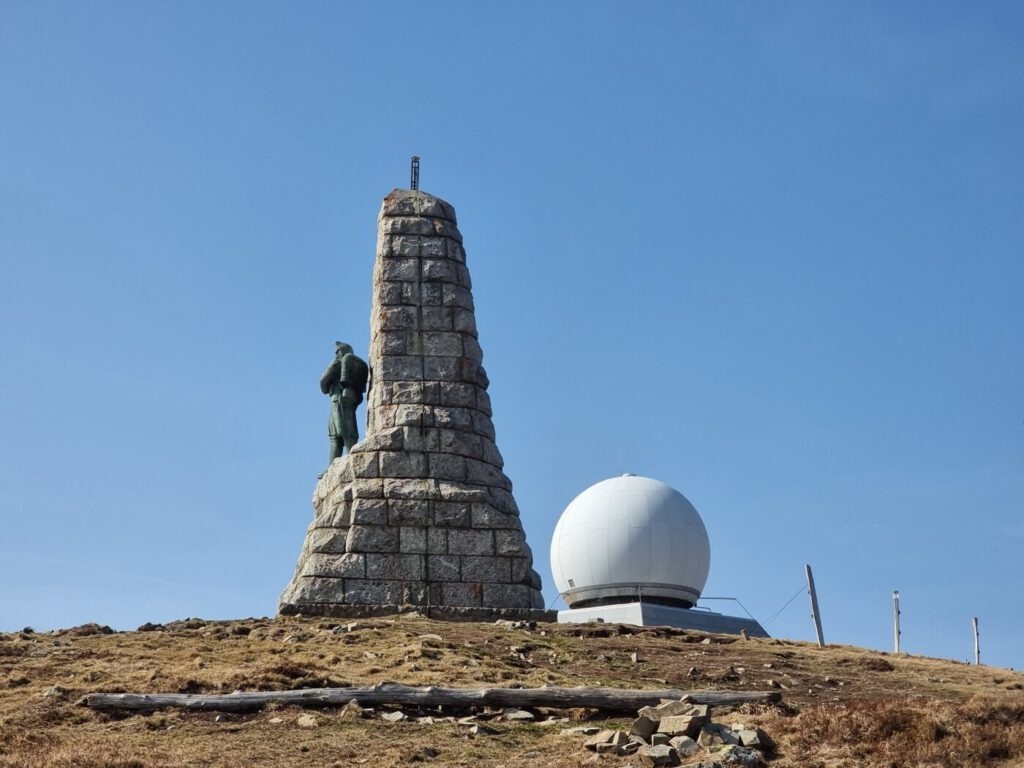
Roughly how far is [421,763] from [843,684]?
27.6 ft

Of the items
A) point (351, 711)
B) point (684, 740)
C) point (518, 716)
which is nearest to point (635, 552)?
point (518, 716)

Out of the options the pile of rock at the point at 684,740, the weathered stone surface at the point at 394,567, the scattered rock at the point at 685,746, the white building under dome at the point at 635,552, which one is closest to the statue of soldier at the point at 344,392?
the weathered stone surface at the point at 394,567

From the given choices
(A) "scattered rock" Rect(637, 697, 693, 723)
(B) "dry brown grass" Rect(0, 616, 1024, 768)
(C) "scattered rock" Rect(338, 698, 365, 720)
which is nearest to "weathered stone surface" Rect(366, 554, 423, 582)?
(B) "dry brown grass" Rect(0, 616, 1024, 768)

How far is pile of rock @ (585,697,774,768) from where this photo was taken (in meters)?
15.0

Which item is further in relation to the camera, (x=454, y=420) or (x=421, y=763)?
(x=454, y=420)

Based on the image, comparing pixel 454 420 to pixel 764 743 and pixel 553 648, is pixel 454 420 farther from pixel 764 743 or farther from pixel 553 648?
pixel 764 743

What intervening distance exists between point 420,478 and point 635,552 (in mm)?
7711

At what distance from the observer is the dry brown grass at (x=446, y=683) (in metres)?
15.6

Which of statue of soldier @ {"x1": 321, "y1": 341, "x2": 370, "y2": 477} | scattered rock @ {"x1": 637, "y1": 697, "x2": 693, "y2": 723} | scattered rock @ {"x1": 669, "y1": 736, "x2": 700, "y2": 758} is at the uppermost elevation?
statue of soldier @ {"x1": 321, "y1": 341, "x2": 370, "y2": 477}

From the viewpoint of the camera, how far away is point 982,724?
52.0 ft

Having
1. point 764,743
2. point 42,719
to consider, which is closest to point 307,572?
point 42,719

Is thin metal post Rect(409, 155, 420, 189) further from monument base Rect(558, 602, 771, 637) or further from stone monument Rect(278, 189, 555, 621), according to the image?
monument base Rect(558, 602, 771, 637)

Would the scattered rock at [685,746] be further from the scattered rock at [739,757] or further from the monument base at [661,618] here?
the monument base at [661,618]

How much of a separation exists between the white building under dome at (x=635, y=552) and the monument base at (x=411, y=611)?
21.4ft
